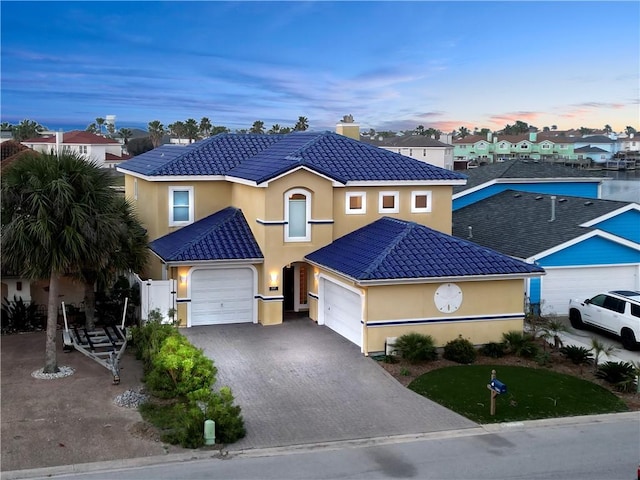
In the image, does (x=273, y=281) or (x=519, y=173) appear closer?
Result: (x=273, y=281)

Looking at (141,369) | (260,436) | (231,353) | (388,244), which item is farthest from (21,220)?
(388,244)

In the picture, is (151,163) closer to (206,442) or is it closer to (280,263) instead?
(280,263)

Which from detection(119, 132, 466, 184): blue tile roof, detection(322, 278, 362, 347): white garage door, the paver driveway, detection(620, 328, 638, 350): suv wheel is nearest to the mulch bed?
the paver driveway

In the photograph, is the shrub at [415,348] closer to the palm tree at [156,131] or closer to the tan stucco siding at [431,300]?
the tan stucco siding at [431,300]

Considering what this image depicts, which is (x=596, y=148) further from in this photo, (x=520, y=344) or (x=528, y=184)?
(x=520, y=344)

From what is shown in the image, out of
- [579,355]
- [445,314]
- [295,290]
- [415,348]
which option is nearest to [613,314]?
[579,355]

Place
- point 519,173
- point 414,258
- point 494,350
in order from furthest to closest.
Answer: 1. point 519,173
2. point 414,258
3. point 494,350

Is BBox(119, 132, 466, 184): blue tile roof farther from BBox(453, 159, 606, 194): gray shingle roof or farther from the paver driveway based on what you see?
BBox(453, 159, 606, 194): gray shingle roof

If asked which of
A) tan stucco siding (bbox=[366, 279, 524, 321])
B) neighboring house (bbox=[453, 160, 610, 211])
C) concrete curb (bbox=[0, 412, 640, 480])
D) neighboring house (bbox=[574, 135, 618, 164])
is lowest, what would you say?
concrete curb (bbox=[0, 412, 640, 480])
